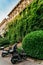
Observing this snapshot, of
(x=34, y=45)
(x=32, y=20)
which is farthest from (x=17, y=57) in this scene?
(x=32, y=20)

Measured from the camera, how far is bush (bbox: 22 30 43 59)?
424 inches

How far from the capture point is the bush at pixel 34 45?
35.4ft

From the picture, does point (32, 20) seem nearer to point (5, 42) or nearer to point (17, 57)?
point (17, 57)

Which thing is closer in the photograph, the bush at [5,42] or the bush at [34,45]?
the bush at [34,45]

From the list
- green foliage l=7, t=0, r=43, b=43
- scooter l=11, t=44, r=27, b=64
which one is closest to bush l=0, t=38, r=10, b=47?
green foliage l=7, t=0, r=43, b=43

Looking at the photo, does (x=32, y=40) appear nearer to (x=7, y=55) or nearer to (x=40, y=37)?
(x=40, y=37)

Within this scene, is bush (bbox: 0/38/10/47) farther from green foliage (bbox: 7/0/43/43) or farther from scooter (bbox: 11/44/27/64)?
scooter (bbox: 11/44/27/64)

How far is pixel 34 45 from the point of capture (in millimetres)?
11016

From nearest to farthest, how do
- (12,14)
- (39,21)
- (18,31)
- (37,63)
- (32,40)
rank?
(37,63)
(32,40)
(39,21)
(18,31)
(12,14)

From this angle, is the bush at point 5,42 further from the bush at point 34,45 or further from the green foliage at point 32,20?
the bush at point 34,45

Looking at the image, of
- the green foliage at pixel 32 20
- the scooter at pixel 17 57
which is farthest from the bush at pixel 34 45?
the green foliage at pixel 32 20

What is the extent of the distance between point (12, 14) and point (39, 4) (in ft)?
32.2

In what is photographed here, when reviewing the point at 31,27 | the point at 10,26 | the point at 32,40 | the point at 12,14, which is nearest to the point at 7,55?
the point at 31,27

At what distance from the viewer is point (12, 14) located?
78.1 feet
